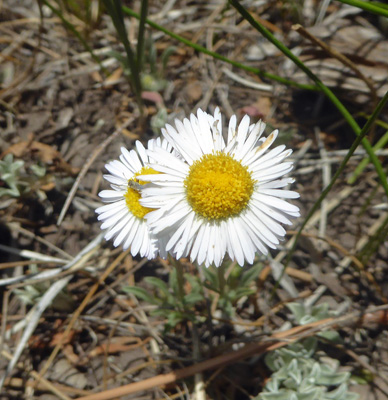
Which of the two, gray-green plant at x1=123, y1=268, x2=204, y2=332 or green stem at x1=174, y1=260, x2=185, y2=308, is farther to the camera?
gray-green plant at x1=123, y1=268, x2=204, y2=332

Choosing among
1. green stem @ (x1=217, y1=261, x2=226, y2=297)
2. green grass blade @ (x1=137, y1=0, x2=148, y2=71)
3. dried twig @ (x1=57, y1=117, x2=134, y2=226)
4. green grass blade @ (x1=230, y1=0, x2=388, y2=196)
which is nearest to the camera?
green grass blade @ (x1=230, y1=0, x2=388, y2=196)

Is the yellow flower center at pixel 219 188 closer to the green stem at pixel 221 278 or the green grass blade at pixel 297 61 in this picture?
the green stem at pixel 221 278

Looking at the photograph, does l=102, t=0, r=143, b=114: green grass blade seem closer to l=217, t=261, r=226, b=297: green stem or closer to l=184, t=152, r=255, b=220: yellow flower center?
l=184, t=152, r=255, b=220: yellow flower center

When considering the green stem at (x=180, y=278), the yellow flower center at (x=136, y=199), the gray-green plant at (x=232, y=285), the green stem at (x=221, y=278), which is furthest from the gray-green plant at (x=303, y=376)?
the yellow flower center at (x=136, y=199)

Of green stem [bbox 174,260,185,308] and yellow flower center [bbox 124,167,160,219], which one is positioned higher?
yellow flower center [bbox 124,167,160,219]

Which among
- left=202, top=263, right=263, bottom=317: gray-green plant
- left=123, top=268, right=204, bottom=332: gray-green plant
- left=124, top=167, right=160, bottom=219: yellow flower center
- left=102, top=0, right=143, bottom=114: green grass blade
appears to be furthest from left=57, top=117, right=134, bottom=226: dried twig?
left=202, top=263, right=263, bottom=317: gray-green plant

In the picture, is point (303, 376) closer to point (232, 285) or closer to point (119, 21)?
point (232, 285)

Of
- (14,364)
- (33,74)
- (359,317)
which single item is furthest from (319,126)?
(14,364)

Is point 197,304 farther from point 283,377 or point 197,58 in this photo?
point 197,58
